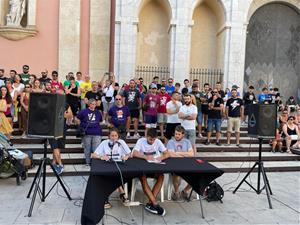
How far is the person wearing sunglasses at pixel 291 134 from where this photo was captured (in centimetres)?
1215

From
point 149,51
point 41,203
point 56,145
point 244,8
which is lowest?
point 41,203

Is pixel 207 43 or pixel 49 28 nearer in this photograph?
pixel 49 28

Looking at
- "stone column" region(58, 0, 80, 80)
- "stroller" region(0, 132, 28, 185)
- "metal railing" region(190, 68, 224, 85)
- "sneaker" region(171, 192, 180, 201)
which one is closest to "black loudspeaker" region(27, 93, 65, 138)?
"stroller" region(0, 132, 28, 185)

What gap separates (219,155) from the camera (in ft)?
36.9

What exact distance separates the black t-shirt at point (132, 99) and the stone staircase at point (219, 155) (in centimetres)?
109

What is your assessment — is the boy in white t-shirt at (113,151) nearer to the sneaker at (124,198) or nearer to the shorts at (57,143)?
the sneaker at (124,198)

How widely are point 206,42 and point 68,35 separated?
23.1 feet

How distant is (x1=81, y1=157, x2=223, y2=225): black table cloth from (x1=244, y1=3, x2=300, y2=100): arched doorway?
1359 centimetres

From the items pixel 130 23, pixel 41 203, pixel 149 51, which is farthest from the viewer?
pixel 149 51

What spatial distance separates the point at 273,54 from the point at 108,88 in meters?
10.7

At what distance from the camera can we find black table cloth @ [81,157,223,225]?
233 inches

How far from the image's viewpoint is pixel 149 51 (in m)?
18.5

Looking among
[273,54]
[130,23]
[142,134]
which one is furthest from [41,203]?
[273,54]

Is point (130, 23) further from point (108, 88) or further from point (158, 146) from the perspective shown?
point (158, 146)
